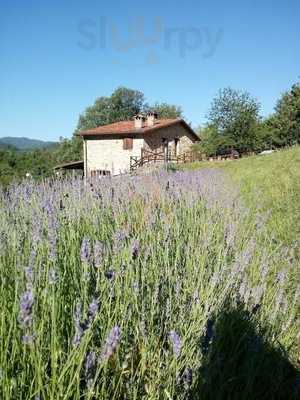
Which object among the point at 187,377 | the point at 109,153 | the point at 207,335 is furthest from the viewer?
the point at 109,153

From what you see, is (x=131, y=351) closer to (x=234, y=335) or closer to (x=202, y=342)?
(x=202, y=342)

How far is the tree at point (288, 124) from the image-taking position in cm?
3625

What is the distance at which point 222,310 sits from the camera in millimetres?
1983

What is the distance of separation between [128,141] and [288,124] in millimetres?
17102

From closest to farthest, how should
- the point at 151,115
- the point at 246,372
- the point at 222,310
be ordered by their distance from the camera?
the point at 246,372 → the point at 222,310 → the point at 151,115

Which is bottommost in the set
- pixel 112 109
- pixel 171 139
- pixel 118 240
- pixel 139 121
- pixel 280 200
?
pixel 280 200

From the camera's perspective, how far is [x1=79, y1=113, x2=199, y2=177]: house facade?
31156 millimetres

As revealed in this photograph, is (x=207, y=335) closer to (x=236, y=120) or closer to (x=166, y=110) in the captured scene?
(x=236, y=120)

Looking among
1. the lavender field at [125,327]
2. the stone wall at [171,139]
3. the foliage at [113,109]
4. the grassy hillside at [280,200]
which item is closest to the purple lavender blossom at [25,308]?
the lavender field at [125,327]

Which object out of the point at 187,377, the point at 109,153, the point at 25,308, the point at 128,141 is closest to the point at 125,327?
the point at 187,377

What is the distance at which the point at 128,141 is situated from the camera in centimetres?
3152

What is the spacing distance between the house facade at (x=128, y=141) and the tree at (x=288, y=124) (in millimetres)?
10356

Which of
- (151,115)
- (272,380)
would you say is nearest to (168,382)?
(272,380)

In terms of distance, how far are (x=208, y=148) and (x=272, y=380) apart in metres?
33.7
